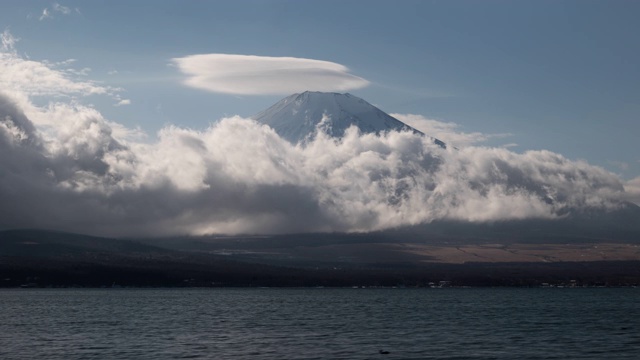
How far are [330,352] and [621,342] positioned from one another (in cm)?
3524

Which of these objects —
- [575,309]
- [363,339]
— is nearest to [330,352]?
[363,339]

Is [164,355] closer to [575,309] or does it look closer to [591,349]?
[591,349]

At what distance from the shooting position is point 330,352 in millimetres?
88938

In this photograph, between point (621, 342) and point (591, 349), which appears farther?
point (621, 342)

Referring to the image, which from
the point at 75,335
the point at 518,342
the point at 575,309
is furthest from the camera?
the point at 575,309

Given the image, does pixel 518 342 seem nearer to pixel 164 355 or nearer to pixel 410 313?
pixel 164 355

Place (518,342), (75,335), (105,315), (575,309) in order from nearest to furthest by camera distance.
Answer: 1. (518,342)
2. (75,335)
3. (105,315)
4. (575,309)

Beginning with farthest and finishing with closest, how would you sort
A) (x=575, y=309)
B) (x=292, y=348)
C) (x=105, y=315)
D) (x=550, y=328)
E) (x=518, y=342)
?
(x=575, y=309) → (x=105, y=315) → (x=550, y=328) → (x=518, y=342) → (x=292, y=348)

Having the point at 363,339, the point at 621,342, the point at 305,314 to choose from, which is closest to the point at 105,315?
the point at 305,314

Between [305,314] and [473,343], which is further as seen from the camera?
[305,314]

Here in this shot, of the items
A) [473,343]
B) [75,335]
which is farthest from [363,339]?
[75,335]

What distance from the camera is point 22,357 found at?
282 ft

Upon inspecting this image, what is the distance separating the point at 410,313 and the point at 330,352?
73.7 m

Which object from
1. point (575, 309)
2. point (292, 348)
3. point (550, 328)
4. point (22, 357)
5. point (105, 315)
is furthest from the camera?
point (575, 309)
